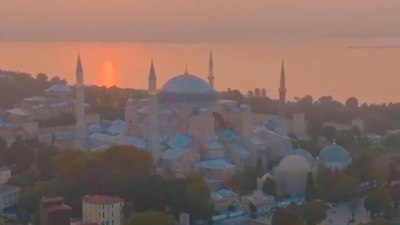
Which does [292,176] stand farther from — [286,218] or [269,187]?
[286,218]

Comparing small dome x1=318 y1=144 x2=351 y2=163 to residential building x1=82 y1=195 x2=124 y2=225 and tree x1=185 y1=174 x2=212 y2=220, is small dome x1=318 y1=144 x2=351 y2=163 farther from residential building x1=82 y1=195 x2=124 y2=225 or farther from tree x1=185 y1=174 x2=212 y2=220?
residential building x1=82 y1=195 x2=124 y2=225

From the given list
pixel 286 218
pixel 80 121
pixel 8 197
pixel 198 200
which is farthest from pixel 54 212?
pixel 80 121

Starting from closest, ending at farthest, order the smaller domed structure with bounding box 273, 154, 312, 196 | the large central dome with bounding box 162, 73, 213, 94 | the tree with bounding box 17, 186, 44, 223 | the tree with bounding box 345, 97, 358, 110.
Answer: the tree with bounding box 17, 186, 44, 223, the smaller domed structure with bounding box 273, 154, 312, 196, the large central dome with bounding box 162, 73, 213, 94, the tree with bounding box 345, 97, 358, 110

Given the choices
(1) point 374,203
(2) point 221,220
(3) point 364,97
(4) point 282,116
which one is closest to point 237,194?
(2) point 221,220

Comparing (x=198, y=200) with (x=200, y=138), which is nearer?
(x=198, y=200)

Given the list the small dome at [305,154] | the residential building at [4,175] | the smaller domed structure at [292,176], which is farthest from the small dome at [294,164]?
the residential building at [4,175]

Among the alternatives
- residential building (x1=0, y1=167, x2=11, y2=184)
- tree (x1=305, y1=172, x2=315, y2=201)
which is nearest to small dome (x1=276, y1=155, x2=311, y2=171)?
tree (x1=305, y1=172, x2=315, y2=201)
